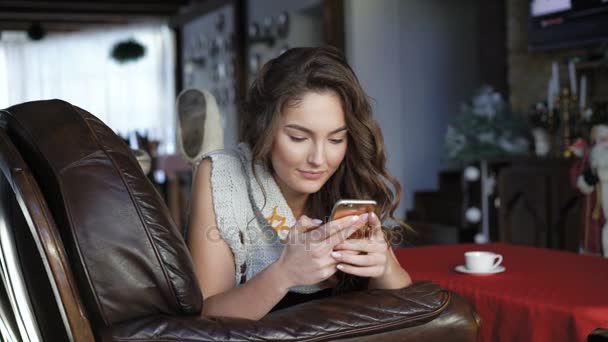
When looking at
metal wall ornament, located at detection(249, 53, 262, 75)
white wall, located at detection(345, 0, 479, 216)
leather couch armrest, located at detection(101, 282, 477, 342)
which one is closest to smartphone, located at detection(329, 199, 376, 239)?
leather couch armrest, located at detection(101, 282, 477, 342)

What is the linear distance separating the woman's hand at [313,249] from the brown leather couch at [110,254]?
0.06 meters

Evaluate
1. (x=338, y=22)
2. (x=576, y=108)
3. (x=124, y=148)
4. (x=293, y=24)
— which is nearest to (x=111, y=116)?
(x=293, y=24)

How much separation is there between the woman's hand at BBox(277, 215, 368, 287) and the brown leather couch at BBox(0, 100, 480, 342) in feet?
0.19

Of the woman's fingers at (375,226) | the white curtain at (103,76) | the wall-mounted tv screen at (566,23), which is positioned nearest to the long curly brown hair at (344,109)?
the woman's fingers at (375,226)

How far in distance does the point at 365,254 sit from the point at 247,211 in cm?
39

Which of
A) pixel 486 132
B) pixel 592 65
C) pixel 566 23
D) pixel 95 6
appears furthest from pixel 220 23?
pixel 592 65

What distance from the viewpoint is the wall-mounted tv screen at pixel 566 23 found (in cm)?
420

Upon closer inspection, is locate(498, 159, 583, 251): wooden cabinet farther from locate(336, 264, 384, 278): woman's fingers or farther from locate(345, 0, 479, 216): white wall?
locate(336, 264, 384, 278): woman's fingers

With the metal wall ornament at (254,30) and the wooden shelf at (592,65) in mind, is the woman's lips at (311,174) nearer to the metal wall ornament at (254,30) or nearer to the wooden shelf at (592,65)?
the wooden shelf at (592,65)

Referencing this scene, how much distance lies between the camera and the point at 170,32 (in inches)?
470

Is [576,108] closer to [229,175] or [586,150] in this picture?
[586,150]

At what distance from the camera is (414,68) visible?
6461mm

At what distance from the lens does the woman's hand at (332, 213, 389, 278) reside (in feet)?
4.31

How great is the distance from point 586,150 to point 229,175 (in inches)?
73.8
